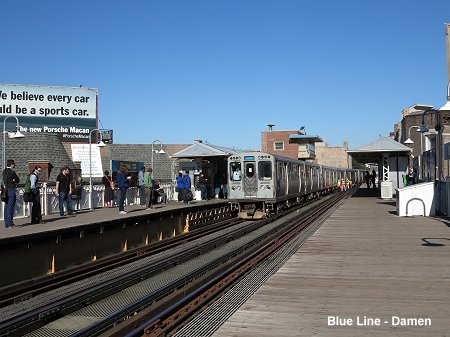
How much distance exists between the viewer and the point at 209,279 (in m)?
9.49

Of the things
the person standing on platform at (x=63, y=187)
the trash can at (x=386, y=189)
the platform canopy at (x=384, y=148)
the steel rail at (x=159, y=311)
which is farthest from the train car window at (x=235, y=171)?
the trash can at (x=386, y=189)

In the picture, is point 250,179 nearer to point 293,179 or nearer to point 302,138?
point 293,179

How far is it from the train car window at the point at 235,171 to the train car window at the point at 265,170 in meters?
1.02

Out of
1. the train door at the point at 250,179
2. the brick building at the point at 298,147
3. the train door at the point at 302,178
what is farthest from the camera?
the brick building at the point at 298,147

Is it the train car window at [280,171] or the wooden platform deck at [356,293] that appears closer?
the wooden platform deck at [356,293]

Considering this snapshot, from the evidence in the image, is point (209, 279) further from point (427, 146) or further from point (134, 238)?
point (427, 146)

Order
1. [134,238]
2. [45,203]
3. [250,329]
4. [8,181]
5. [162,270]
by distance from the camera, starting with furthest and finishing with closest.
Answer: [45,203]
[134,238]
[8,181]
[162,270]
[250,329]

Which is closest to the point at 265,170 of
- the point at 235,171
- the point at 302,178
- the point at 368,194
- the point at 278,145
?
the point at 235,171

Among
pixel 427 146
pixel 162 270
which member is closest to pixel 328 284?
pixel 162 270

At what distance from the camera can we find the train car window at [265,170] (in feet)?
75.2

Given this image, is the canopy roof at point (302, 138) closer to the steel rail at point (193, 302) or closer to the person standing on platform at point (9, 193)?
the steel rail at point (193, 302)

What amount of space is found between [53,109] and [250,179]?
110 feet

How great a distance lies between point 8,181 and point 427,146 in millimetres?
38656

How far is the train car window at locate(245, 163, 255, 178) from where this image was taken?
23250 mm
